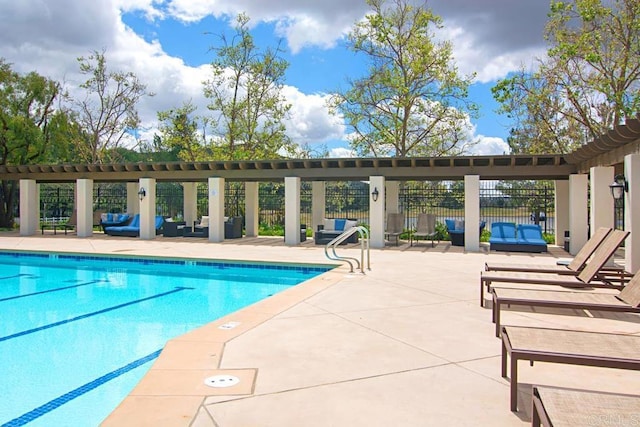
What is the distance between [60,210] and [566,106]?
93.8ft

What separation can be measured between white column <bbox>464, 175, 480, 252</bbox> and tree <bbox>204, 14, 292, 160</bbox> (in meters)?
15.9

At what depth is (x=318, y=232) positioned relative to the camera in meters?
17.3

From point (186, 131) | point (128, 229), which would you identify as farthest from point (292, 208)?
point (186, 131)

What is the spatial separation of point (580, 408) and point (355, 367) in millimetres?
2028

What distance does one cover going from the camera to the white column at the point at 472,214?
15219mm

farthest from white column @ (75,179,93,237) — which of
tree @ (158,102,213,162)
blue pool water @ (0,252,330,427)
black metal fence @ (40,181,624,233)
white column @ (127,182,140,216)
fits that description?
tree @ (158,102,213,162)

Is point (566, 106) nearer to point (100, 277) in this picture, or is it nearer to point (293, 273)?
point (293, 273)

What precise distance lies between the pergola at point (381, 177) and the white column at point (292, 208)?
0.04 metres

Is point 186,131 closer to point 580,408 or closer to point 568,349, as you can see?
point 568,349

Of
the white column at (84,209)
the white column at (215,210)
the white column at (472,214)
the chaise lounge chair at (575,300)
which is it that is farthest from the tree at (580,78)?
the white column at (84,209)

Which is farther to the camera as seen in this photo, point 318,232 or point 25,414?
point 318,232

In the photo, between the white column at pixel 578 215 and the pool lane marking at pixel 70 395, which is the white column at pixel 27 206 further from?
the white column at pixel 578 215

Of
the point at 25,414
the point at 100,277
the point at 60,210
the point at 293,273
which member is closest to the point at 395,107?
the point at 293,273

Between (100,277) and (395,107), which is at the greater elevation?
(395,107)
